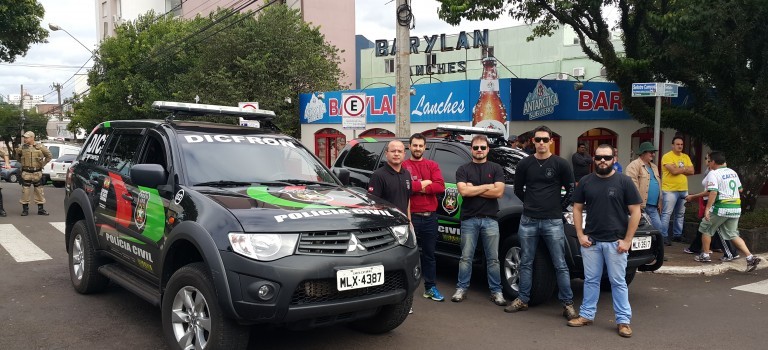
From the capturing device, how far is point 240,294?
3.94m

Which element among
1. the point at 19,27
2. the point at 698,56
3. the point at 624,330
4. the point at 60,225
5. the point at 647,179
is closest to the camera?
the point at 624,330

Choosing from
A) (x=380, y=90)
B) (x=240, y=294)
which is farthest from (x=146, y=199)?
(x=380, y=90)

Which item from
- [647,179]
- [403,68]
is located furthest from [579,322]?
[403,68]

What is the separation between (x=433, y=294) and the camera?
661cm

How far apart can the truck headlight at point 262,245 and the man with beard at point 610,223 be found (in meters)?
2.90

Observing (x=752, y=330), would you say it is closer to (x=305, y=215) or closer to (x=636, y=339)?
(x=636, y=339)

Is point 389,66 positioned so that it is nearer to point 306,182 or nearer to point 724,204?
point 724,204

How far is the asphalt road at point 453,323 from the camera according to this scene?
512 centimetres

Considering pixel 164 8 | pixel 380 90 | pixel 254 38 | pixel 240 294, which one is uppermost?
pixel 164 8

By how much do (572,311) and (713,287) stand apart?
109 inches

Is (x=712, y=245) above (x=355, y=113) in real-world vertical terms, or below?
below

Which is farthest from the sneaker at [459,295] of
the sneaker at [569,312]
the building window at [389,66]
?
the building window at [389,66]

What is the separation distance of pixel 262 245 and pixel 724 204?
22.9ft

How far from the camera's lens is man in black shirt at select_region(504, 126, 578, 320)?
589 centimetres
